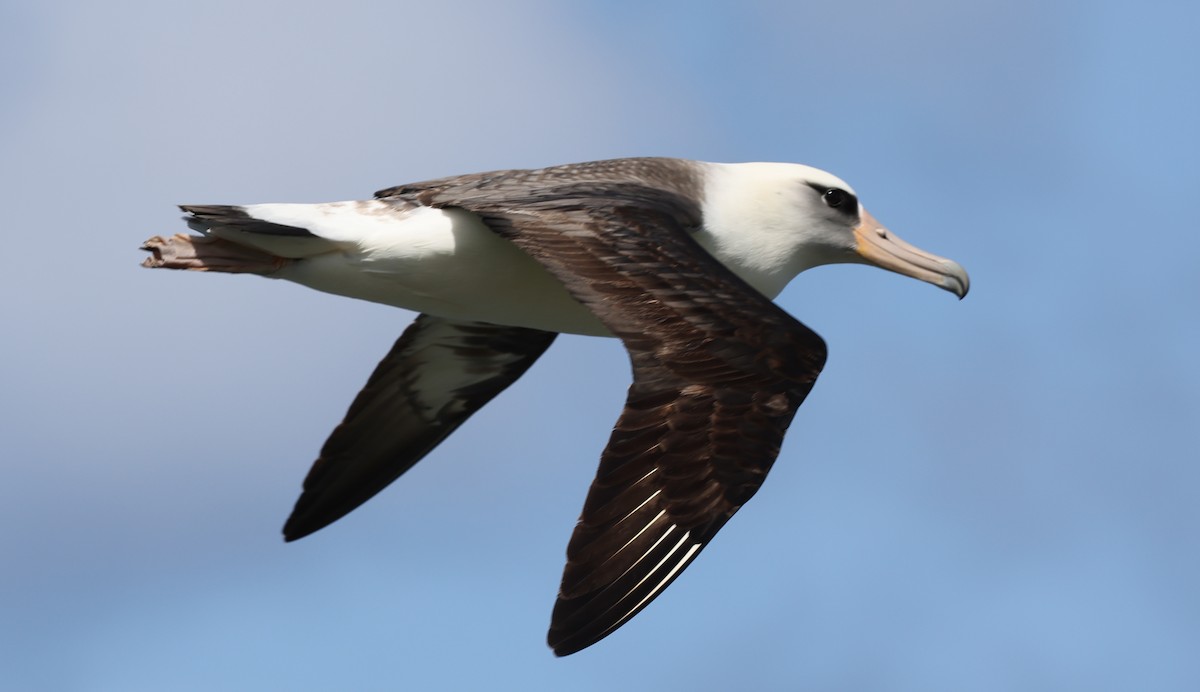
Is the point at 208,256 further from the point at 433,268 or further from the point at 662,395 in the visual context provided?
the point at 662,395

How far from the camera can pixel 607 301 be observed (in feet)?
35.2

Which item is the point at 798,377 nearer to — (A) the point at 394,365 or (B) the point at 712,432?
(B) the point at 712,432

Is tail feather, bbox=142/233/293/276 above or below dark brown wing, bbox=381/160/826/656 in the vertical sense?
above

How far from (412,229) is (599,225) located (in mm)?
1549

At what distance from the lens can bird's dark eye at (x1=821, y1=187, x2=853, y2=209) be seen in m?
13.7

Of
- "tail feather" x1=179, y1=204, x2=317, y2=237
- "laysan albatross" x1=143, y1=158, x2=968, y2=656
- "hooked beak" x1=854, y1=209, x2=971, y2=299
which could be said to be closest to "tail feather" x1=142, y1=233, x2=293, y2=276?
"laysan albatross" x1=143, y1=158, x2=968, y2=656

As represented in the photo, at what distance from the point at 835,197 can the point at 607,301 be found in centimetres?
339

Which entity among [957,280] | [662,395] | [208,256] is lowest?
[662,395]

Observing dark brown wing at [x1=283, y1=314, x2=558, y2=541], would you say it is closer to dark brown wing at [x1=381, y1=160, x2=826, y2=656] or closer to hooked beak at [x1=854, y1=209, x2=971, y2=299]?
hooked beak at [x1=854, y1=209, x2=971, y2=299]

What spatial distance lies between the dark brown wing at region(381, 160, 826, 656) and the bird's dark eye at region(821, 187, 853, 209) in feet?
8.13

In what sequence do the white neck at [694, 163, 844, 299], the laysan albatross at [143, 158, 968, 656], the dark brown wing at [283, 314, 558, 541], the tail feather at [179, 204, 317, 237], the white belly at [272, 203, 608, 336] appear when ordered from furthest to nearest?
the dark brown wing at [283, 314, 558, 541], the white neck at [694, 163, 844, 299], the white belly at [272, 203, 608, 336], the tail feather at [179, 204, 317, 237], the laysan albatross at [143, 158, 968, 656]

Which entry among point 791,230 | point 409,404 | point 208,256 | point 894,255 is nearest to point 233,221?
point 208,256

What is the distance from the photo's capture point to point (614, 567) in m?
10.0

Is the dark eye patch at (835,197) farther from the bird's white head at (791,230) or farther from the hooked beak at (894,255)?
the hooked beak at (894,255)
